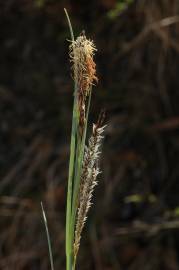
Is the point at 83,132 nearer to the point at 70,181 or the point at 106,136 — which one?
the point at 70,181

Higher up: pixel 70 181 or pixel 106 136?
pixel 106 136

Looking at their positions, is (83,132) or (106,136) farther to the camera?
(106,136)

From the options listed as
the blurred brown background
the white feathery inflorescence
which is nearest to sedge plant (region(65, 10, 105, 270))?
the white feathery inflorescence

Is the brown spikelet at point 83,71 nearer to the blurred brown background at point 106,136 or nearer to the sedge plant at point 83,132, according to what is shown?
the sedge plant at point 83,132

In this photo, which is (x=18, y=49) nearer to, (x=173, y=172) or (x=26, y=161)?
(x=26, y=161)

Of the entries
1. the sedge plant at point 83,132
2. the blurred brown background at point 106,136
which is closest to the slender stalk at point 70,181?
the sedge plant at point 83,132

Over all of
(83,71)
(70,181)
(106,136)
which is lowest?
(70,181)

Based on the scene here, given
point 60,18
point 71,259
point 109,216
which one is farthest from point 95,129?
point 60,18

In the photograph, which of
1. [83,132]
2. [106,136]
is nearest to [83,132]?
[83,132]
